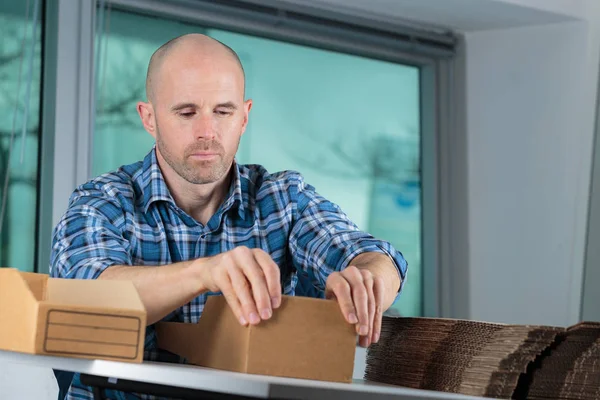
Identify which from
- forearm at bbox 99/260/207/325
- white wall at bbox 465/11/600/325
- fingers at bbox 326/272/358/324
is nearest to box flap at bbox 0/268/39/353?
forearm at bbox 99/260/207/325

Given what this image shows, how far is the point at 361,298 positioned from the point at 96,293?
31cm

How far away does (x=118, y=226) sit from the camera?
4.80 feet

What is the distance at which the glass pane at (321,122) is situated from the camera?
3199 mm

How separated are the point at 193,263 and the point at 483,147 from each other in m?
2.83

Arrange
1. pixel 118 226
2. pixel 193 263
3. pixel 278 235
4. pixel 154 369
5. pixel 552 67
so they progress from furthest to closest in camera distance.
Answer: pixel 552 67
pixel 278 235
pixel 118 226
pixel 193 263
pixel 154 369

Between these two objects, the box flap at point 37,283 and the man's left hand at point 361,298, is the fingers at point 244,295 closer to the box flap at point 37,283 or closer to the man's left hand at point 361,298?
the man's left hand at point 361,298

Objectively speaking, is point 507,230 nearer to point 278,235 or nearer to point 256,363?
point 278,235

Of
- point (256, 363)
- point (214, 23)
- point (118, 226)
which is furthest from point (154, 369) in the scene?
point (214, 23)

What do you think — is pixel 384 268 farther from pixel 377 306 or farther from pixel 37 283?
pixel 37 283

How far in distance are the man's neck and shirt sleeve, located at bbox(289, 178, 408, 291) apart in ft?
0.43

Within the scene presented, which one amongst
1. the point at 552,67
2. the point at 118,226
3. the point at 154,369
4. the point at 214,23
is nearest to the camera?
the point at 154,369

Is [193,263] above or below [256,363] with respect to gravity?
above

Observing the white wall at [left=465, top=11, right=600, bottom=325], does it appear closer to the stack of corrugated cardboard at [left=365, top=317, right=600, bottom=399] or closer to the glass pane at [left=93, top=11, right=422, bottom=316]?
the glass pane at [left=93, top=11, right=422, bottom=316]

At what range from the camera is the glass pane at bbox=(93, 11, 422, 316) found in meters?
3.20
